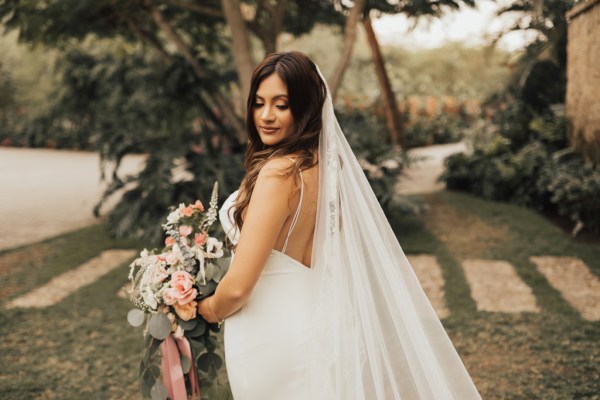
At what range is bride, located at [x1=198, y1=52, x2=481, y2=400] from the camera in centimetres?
181

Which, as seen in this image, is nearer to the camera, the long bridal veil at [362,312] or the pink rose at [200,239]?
the long bridal veil at [362,312]

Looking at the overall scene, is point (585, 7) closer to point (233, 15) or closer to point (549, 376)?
point (233, 15)

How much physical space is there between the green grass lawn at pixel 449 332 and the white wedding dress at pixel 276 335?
5.94 feet

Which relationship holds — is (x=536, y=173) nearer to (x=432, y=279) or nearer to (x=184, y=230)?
(x=432, y=279)

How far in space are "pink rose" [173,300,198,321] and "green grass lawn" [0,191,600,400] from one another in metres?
1.80

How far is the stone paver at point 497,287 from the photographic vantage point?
4.52m

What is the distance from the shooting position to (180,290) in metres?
1.88

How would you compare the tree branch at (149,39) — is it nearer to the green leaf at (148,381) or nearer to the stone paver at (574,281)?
the stone paver at (574,281)

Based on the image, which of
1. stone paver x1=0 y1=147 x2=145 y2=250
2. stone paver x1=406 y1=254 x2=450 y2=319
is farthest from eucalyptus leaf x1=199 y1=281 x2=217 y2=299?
stone paver x1=0 y1=147 x2=145 y2=250

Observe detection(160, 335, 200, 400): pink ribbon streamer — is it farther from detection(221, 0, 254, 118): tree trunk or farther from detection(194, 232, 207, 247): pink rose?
Result: detection(221, 0, 254, 118): tree trunk

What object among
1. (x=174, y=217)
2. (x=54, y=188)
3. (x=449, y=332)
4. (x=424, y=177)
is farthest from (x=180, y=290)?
(x=54, y=188)

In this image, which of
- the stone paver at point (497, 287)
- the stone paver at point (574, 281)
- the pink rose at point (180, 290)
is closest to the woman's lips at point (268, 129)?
the pink rose at point (180, 290)

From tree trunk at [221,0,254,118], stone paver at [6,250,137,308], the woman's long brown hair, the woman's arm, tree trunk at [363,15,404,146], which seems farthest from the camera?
tree trunk at [363,15,404,146]

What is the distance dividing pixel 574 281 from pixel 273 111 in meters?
4.17
